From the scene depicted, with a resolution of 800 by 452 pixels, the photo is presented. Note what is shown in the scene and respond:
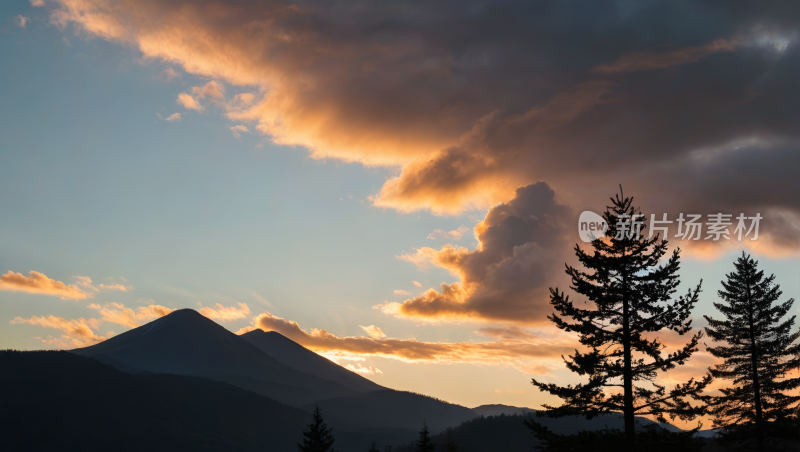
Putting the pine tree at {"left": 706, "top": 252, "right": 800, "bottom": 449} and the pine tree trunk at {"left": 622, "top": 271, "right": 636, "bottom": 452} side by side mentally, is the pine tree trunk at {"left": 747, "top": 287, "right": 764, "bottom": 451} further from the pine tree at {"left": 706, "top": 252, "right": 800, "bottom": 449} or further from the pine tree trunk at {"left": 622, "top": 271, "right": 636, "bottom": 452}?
the pine tree trunk at {"left": 622, "top": 271, "right": 636, "bottom": 452}

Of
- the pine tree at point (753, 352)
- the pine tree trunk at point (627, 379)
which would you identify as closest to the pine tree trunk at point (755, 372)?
the pine tree at point (753, 352)

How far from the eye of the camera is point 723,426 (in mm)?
39250

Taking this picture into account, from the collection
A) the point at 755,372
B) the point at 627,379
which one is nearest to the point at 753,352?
the point at 755,372

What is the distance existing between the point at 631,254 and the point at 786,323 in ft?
79.6

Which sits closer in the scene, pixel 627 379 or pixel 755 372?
pixel 627 379

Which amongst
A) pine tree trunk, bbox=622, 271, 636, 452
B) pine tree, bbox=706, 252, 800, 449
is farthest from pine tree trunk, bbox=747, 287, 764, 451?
pine tree trunk, bbox=622, 271, 636, 452

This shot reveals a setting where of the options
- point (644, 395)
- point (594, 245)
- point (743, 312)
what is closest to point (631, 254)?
point (594, 245)

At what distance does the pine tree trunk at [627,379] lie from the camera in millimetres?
23422

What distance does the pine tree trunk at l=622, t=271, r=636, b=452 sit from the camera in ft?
76.8

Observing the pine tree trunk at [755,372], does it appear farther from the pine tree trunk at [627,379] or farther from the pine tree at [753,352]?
the pine tree trunk at [627,379]

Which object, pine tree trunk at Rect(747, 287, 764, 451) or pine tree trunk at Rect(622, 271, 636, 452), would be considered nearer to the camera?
pine tree trunk at Rect(622, 271, 636, 452)

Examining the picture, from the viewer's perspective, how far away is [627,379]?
24.3 m

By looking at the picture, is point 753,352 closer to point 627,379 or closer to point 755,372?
point 755,372

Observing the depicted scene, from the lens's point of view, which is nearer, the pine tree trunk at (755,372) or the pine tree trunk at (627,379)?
the pine tree trunk at (627,379)
